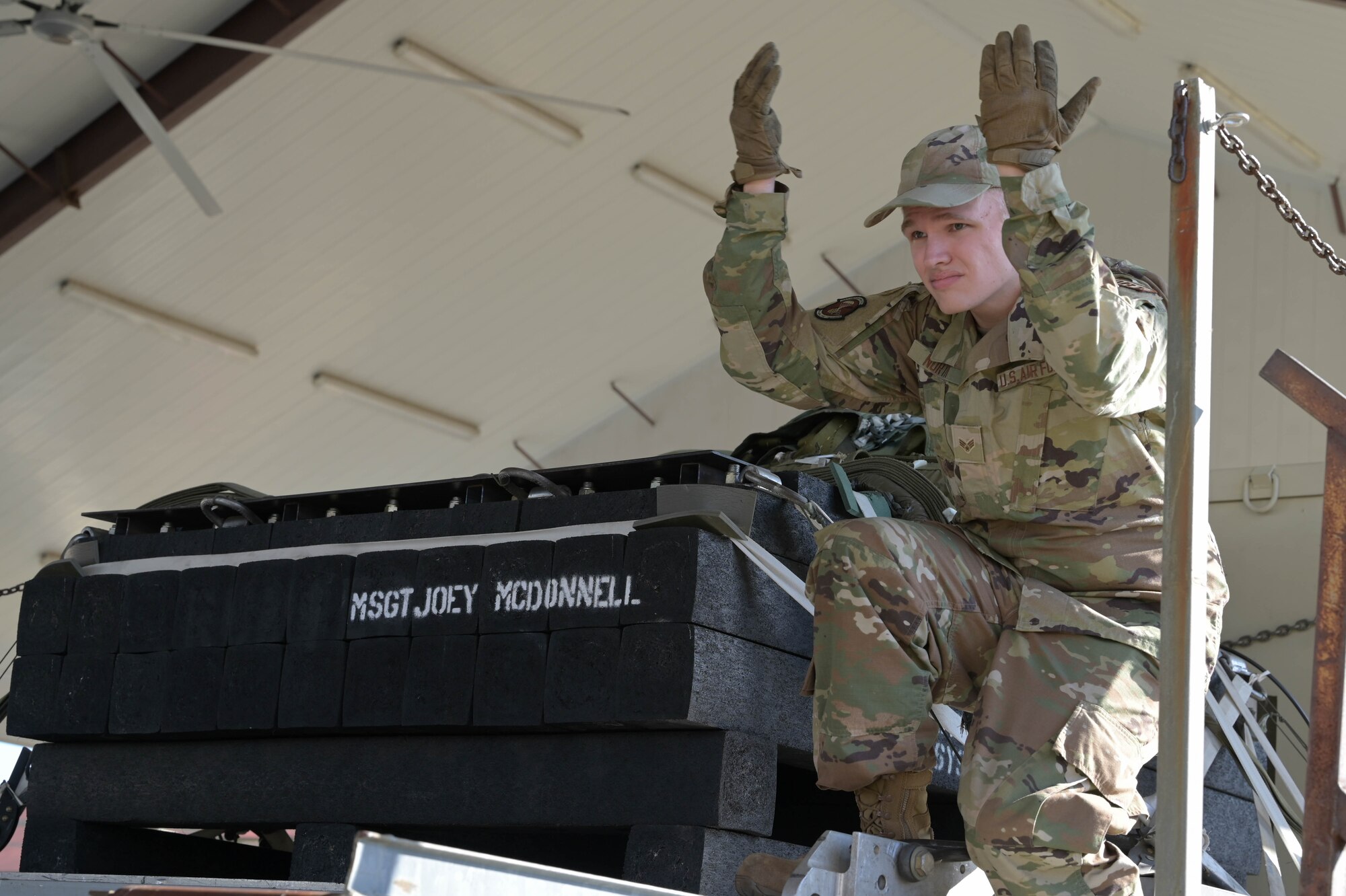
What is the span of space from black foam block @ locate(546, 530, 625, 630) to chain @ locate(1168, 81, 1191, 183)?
46.0 inches

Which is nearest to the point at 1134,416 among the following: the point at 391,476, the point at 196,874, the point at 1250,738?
the point at 1250,738

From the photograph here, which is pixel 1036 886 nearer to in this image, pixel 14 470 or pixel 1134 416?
pixel 1134 416

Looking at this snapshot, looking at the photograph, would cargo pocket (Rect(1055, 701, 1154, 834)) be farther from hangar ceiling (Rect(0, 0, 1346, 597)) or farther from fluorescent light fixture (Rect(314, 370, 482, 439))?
fluorescent light fixture (Rect(314, 370, 482, 439))

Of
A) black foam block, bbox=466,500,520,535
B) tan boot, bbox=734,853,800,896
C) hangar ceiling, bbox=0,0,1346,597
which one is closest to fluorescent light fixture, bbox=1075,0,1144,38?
hangar ceiling, bbox=0,0,1346,597

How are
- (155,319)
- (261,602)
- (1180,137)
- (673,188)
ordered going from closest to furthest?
(1180,137) → (261,602) → (155,319) → (673,188)

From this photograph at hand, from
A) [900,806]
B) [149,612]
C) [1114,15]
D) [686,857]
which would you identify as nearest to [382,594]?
[149,612]

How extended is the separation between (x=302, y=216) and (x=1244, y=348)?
241 inches

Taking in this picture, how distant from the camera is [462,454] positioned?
1291 centimetres

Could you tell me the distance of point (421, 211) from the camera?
10312 mm

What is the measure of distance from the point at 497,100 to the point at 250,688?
23.0 ft

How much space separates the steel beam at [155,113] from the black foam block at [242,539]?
566cm

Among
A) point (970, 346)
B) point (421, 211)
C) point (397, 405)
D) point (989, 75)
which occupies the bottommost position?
point (970, 346)

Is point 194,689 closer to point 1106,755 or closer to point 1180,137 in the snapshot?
point 1106,755

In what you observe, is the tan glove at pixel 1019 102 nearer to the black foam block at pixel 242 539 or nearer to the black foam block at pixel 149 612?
the black foam block at pixel 242 539
